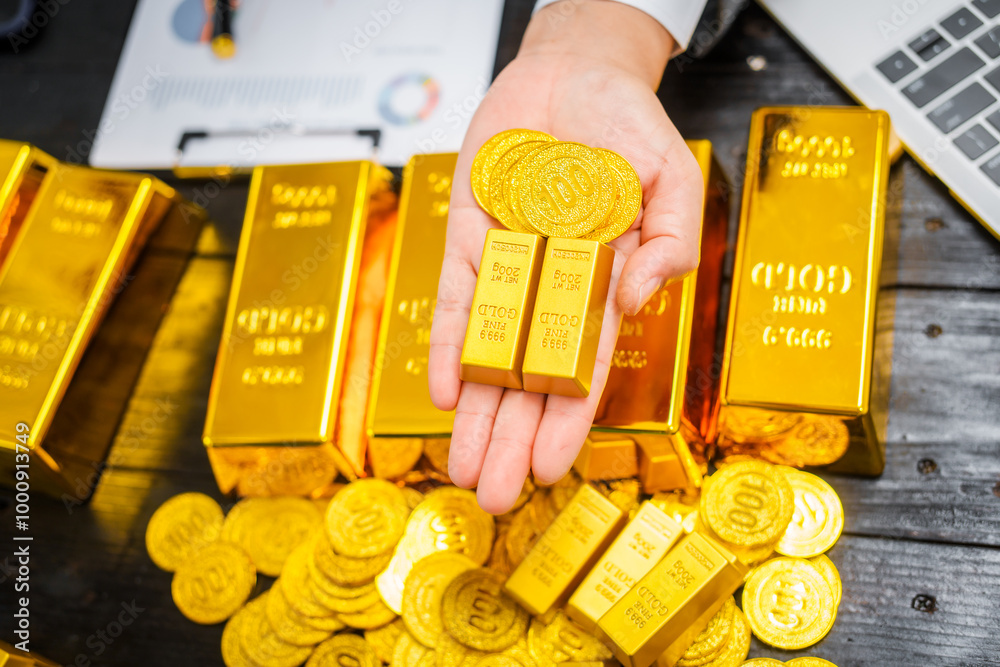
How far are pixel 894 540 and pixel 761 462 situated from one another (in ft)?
0.77

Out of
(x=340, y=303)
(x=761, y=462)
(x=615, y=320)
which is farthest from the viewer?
(x=340, y=303)

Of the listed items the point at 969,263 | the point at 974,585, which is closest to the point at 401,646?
the point at 974,585

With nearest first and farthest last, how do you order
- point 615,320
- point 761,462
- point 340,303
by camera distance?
point 615,320
point 761,462
point 340,303

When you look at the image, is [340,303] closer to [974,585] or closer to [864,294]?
[864,294]

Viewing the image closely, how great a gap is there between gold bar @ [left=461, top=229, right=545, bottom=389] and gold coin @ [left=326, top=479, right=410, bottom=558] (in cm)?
34

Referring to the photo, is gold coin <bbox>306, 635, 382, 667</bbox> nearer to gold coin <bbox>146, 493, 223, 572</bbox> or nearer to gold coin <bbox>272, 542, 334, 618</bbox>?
gold coin <bbox>272, 542, 334, 618</bbox>

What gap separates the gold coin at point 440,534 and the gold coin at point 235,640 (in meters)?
0.24

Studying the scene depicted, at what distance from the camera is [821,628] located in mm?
1141

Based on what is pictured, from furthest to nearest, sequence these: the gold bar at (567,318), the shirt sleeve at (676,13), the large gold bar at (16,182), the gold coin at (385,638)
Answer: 1. the large gold bar at (16,182)
2. the shirt sleeve at (676,13)
3. the gold coin at (385,638)
4. the gold bar at (567,318)

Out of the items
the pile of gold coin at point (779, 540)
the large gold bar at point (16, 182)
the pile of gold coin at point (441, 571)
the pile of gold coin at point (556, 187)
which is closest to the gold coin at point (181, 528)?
the pile of gold coin at point (441, 571)

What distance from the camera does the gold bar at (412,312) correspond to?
1.26 meters

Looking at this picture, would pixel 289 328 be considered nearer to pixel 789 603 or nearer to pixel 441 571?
pixel 441 571

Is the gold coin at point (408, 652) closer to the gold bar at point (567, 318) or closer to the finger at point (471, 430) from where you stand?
the finger at point (471, 430)

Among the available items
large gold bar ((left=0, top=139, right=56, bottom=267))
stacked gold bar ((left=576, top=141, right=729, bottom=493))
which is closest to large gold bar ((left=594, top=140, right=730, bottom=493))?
stacked gold bar ((left=576, top=141, right=729, bottom=493))
